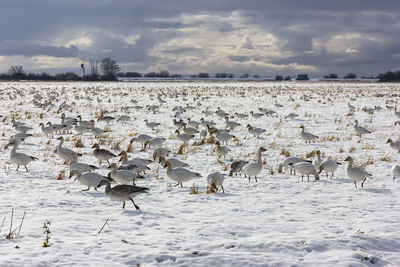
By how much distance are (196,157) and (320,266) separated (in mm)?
8725

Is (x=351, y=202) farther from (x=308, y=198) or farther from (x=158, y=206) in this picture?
(x=158, y=206)

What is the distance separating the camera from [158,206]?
26.0 feet

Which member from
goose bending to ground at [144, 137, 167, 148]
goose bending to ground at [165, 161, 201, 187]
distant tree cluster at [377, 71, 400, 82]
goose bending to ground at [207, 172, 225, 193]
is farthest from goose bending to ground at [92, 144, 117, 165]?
distant tree cluster at [377, 71, 400, 82]

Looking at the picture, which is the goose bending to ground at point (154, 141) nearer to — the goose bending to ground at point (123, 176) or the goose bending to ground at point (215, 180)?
the goose bending to ground at point (123, 176)

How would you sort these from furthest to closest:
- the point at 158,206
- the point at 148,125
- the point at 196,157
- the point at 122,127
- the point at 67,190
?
1. the point at 122,127
2. the point at 148,125
3. the point at 196,157
4. the point at 67,190
5. the point at 158,206

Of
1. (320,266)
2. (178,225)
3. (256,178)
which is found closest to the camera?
(320,266)

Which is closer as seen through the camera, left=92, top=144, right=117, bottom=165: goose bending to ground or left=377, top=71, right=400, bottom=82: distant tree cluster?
left=92, top=144, right=117, bottom=165: goose bending to ground

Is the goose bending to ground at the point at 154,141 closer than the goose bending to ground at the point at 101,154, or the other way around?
the goose bending to ground at the point at 101,154

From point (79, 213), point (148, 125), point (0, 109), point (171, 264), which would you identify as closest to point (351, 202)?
point (171, 264)

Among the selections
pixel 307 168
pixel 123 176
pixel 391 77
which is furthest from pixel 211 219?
pixel 391 77

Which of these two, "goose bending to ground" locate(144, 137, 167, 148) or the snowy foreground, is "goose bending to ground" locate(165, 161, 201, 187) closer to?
the snowy foreground

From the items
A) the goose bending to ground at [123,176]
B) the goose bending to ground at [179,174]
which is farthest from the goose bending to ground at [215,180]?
the goose bending to ground at [123,176]

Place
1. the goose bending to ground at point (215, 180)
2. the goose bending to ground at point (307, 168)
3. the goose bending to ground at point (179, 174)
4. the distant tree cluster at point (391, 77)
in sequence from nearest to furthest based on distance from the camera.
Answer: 1. the goose bending to ground at point (215, 180)
2. the goose bending to ground at point (179, 174)
3. the goose bending to ground at point (307, 168)
4. the distant tree cluster at point (391, 77)

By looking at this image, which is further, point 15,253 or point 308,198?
point 308,198
